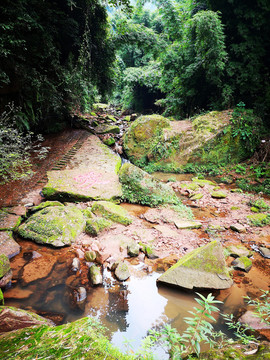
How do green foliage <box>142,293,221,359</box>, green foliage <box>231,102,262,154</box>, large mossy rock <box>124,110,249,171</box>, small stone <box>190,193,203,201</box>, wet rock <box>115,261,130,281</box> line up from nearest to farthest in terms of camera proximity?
1. green foliage <box>142,293,221,359</box>
2. wet rock <box>115,261,130,281</box>
3. small stone <box>190,193,203,201</box>
4. green foliage <box>231,102,262,154</box>
5. large mossy rock <box>124,110,249,171</box>

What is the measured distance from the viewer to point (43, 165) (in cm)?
712

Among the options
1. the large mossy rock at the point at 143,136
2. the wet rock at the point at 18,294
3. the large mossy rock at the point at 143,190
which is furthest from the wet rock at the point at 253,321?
the large mossy rock at the point at 143,136

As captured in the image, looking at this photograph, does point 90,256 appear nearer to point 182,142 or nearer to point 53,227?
point 53,227

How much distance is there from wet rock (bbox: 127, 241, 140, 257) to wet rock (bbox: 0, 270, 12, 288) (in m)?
1.89

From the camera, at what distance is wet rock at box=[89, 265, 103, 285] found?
8.92ft

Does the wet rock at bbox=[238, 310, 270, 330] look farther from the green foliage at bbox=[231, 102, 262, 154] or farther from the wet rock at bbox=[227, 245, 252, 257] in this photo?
the green foliage at bbox=[231, 102, 262, 154]

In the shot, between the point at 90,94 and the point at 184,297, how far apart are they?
10110mm

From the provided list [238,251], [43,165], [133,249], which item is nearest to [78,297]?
[133,249]

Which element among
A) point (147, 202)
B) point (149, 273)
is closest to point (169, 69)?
point (147, 202)

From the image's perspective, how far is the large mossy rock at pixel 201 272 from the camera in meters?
2.60

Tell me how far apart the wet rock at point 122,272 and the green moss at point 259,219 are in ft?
11.5

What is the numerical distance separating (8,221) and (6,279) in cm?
151

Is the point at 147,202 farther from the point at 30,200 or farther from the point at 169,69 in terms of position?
the point at 169,69

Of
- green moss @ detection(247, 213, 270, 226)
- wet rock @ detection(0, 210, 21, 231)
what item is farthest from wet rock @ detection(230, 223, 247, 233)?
wet rock @ detection(0, 210, 21, 231)
